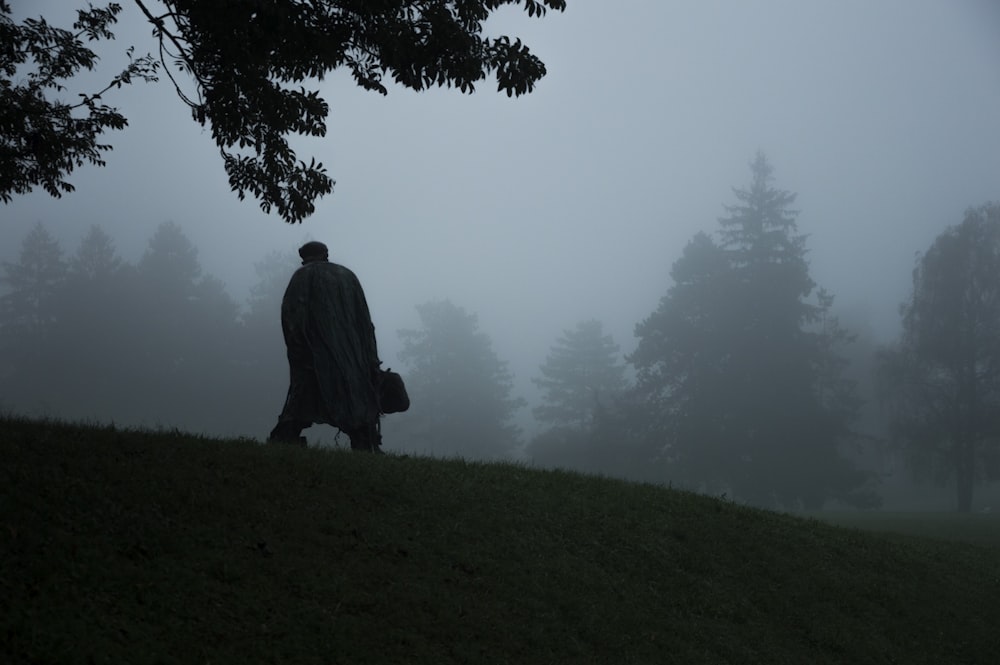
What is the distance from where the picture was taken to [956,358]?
3722cm

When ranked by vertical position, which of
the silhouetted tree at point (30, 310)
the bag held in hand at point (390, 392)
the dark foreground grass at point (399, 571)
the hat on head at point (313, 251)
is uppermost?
the silhouetted tree at point (30, 310)

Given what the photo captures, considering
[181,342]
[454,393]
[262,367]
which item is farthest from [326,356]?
[454,393]

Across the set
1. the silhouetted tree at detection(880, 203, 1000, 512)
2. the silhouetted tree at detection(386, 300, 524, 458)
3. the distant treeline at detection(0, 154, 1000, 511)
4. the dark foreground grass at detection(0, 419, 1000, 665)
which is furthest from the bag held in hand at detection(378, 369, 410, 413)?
the silhouetted tree at detection(386, 300, 524, 458)

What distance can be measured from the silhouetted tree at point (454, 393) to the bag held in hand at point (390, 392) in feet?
133

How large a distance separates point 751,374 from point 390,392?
1132 inches

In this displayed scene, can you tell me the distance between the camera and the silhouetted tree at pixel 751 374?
36.6 metres

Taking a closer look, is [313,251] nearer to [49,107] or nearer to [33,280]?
[49,107]

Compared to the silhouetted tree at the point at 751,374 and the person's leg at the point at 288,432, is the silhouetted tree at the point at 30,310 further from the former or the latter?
the person's leg at the point at 288,432

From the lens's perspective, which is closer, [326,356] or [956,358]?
[326,356]

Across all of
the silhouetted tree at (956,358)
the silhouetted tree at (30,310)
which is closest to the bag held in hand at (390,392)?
the silhouetted tree at (956,358)

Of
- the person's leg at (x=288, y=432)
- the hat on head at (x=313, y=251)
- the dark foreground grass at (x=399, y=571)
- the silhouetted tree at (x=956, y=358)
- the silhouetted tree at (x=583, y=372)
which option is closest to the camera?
the dark foreground grass at (x=399, y=571)

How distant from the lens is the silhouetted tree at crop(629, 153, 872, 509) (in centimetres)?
3662

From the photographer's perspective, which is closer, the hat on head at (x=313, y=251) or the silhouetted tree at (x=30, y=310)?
the hat on head at (x=313, y=251)

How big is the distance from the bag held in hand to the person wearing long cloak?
0.51ft
